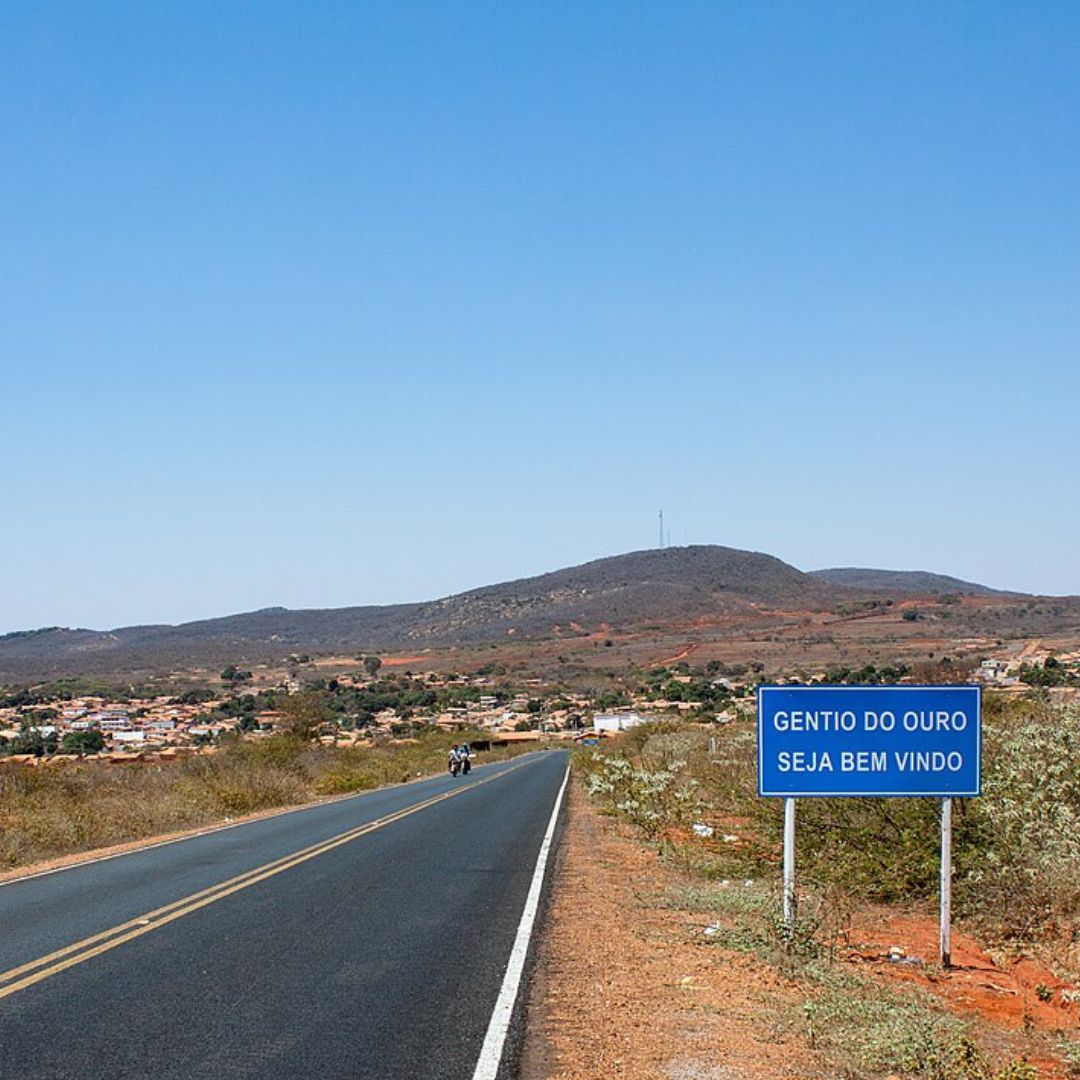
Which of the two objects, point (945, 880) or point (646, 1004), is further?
point (945, 880)

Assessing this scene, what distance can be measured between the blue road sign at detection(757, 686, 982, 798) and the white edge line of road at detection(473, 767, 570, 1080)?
246cm

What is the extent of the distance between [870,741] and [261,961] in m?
5.16

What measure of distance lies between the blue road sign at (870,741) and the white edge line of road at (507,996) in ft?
8.06

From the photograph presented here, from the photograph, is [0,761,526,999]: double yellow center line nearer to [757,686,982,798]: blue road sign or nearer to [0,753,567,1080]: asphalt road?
[0,753,567,1080]: asphalt road

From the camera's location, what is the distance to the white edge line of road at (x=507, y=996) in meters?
7.20

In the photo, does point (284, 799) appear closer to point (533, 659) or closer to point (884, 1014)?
point (884, 1014)

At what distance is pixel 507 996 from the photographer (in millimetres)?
8977

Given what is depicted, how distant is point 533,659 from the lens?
130125 millimetres

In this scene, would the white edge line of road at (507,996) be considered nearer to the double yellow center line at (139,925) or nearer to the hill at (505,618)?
the double yellow center line at (139,925)

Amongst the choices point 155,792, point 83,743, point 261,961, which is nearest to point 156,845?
point 155,792

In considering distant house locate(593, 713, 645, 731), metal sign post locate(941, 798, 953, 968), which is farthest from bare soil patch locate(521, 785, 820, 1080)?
distant house locate(593, 713, 645, 731)

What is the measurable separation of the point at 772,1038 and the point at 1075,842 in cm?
400

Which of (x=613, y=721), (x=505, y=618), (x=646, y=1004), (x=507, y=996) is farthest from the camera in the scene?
(x=505, y=618)

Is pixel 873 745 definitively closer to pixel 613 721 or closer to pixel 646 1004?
pixel 646 1004
